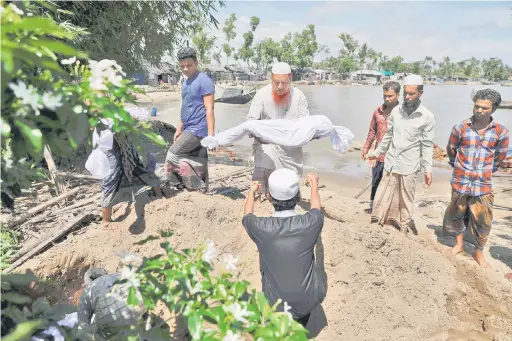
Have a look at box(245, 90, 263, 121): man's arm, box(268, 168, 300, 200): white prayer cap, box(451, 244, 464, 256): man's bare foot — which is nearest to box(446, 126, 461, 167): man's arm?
box(451, 244, 464, 256): man's bare foot

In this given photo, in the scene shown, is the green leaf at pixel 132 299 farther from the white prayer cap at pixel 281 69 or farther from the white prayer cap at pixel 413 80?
the white prayer cap at pixel 413 80

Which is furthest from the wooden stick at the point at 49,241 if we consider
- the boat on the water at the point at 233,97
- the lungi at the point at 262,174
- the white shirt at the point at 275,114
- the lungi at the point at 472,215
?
Result: the boat on the water at the point at 233,97

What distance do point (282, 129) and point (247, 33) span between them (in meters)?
63.9

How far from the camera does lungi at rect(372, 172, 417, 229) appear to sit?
433 centimetres

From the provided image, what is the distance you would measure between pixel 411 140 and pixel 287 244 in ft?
7.87

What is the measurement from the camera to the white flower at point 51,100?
0.95 meters

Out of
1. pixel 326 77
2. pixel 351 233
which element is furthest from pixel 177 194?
pixel 326 77

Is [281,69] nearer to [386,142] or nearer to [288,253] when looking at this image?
[386,142]

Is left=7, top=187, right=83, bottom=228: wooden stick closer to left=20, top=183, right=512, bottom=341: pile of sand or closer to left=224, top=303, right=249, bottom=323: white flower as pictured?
left=20, top=183, right=512, bottom=341: pile of sand

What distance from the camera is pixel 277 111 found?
152 inches

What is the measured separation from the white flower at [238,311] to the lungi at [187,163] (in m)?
3.51

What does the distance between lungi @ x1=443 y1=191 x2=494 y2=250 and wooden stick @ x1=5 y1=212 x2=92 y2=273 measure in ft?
13.2

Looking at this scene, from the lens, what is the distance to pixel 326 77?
79.8m

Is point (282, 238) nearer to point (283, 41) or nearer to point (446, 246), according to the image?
point (446, 246)
